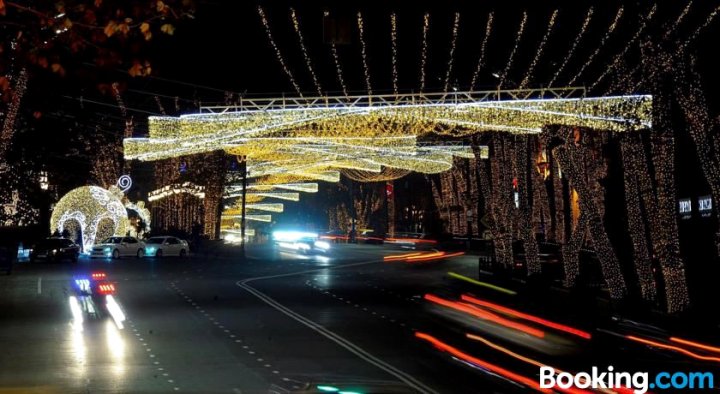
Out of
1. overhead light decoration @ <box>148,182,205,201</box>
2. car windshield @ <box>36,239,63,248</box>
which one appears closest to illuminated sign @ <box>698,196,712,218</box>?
car windshield @ <box>36,239,63,248</box>

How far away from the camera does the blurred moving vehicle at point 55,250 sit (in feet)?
144

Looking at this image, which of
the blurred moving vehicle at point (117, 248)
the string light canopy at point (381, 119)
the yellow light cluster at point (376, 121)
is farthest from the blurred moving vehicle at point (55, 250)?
the yellow light cluster at point (376, 121)

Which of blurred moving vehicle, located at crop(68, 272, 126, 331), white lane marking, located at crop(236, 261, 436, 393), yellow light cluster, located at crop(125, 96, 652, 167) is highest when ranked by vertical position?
yellow light cluster, located at crop(125, 96, 652, 167)

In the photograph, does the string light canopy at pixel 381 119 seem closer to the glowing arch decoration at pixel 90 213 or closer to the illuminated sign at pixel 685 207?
the illuminated sign at pixel 685 207

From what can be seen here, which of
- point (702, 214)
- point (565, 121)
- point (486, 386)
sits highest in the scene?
point (565, 121)

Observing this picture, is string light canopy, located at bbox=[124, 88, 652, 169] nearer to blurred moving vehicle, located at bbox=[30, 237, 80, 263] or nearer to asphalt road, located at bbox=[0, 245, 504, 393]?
asphalt road, located at bbox=[0, 245, 504, 393]

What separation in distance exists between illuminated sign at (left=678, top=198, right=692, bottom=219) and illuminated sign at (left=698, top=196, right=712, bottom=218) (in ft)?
2.55

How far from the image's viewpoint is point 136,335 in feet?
56.2

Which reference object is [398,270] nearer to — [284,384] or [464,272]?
[464,272]

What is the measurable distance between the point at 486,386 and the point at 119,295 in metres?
16.5

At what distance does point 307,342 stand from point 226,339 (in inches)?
64.0

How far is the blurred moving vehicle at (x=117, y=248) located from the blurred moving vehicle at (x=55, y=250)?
3.31 metres

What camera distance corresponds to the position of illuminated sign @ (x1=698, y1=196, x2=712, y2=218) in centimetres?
2084

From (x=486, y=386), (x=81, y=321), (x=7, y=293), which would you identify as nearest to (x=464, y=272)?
(x=7, y=293)
